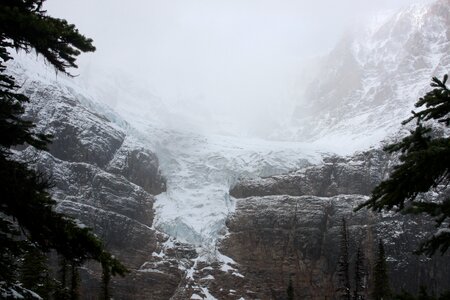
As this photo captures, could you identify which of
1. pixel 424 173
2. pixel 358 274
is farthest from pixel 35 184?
pixel 358 274

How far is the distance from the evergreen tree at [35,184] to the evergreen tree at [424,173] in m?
4.95

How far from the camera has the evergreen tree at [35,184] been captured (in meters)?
9.85

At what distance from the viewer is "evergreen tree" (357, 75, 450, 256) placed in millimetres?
8039

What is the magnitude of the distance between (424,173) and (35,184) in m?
6.49

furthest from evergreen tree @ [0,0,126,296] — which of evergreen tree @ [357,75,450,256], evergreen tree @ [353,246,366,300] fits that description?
evergreen tree @ [353,246,366,300]

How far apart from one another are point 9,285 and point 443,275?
207 m

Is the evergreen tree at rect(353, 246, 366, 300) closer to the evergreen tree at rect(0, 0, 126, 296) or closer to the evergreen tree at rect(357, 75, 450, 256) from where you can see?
the evergreen tree at rect(0, 0, 126, 296)

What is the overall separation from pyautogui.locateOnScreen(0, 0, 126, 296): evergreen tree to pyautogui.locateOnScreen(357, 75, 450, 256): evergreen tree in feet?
16.3

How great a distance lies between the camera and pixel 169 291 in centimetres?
19012

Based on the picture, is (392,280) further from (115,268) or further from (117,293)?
(115,268)

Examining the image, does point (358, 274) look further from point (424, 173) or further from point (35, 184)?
point (424, 173)

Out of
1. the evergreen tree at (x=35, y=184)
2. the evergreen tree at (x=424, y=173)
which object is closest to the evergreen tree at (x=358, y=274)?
the evergreen tree at (x=35, y=184)

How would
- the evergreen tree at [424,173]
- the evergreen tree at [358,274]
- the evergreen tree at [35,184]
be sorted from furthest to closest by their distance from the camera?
the evergreen tree at [358,274], the evergreen tree at [35,184], the evergreen tree at [424,173]

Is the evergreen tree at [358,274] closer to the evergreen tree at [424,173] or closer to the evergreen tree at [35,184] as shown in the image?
the evergreen tree at [35,184]
